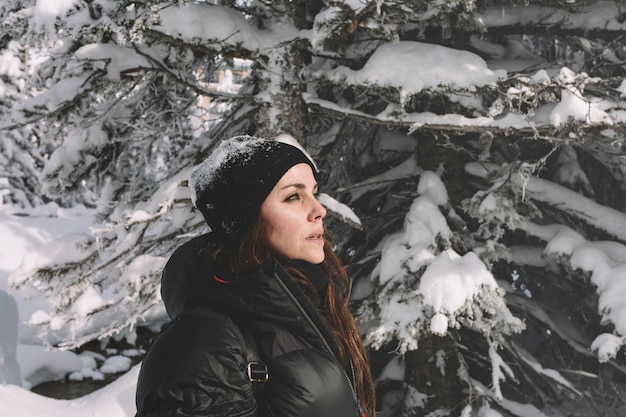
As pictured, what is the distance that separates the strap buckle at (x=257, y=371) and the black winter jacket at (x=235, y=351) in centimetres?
2

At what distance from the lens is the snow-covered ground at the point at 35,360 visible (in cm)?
520

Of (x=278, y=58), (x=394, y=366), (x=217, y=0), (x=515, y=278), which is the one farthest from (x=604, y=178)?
(x=217, y=0)

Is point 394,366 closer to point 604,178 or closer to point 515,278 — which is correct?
point 515,278

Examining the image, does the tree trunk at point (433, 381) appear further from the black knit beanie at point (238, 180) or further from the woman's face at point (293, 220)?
the black knit beanie at point (238, 180)

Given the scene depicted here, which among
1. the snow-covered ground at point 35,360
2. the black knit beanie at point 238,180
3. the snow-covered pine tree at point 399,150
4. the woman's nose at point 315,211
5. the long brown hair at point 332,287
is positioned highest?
the black knit beanie at point 238,180

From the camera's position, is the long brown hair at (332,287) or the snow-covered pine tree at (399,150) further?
the snow-covered pine tree at (399,150)

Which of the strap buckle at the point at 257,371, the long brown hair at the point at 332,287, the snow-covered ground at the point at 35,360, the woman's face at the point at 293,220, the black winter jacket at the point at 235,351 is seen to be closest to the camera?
the black winter jacket at the point at 235,351

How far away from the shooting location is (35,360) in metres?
10.7

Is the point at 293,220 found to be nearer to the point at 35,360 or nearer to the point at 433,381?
the point at 433,381

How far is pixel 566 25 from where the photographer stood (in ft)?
19.5

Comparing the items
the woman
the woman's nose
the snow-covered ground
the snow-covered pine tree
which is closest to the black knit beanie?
the woman

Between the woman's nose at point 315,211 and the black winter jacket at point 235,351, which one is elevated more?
the woman's nose at point 315,211

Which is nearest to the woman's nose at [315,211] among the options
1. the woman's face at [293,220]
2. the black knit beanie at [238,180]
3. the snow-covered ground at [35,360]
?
the woman's face at [293,220]

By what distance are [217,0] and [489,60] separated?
10.2 feet
